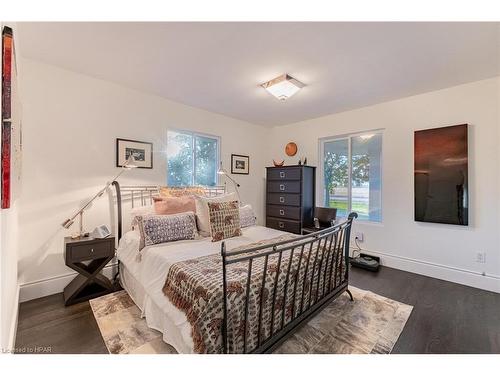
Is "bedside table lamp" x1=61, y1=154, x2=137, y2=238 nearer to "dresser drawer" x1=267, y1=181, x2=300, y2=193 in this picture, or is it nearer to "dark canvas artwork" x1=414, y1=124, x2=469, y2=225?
"dresser drawer" x1=267, y1=181, x2=300, y2=193

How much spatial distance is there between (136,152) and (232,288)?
2410mm

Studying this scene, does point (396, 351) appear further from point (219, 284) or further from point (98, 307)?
point (98, 307)

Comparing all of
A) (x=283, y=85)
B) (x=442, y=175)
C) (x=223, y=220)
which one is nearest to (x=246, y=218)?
(x=223, y=220)

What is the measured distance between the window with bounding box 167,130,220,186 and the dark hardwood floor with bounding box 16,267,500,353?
1885 millimetres

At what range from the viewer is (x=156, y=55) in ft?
6.93

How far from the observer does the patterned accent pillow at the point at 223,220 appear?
2.38 m

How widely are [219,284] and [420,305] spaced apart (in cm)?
217

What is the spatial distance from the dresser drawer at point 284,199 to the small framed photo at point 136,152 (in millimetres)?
2152

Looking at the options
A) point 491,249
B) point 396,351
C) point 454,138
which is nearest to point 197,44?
point 396,351

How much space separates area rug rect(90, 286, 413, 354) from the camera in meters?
1.61

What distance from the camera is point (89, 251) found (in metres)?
2.26

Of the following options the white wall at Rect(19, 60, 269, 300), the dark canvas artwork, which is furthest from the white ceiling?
the dark canvas artwork

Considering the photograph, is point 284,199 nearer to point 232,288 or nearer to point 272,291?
point 272,291

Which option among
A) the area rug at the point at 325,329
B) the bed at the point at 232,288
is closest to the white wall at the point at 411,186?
the area rug at the point at 325,329
